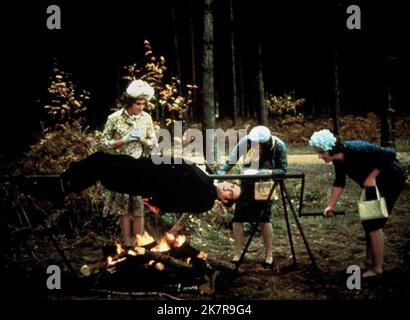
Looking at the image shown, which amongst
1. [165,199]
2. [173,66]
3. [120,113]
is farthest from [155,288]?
[173,66]

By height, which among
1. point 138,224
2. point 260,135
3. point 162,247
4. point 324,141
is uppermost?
point 260,135

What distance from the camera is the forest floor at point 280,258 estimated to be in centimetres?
490

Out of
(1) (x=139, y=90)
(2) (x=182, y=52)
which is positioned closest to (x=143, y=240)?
(1) (x=139, y=90)

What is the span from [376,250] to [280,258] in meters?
1.57

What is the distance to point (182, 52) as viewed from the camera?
108 ft

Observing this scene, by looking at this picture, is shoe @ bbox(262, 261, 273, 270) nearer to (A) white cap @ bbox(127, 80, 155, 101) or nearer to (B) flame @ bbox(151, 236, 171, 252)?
(B) flame @ bbox(151, 236, 171, 252)

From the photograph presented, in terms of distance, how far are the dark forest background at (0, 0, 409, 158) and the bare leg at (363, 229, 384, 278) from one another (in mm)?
12740

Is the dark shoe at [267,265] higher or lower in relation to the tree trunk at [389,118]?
lower

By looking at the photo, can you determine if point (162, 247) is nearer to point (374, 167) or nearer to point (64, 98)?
point (374, 167)

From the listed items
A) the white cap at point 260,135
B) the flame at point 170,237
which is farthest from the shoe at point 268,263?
the white cap at point 260,135

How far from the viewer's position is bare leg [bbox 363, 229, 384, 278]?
5.15 m

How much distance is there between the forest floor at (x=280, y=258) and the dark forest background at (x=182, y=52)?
10.7 metres

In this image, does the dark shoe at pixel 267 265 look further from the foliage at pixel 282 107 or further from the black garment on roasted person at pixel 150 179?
the foliage at pixel 282 107

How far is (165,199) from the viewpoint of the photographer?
5023 millimetres
